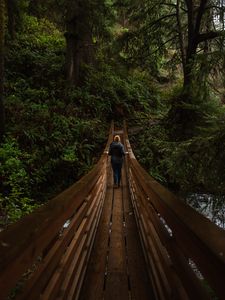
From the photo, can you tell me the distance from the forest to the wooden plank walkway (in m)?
1.48

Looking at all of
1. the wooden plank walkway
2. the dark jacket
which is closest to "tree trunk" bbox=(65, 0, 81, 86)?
the dark jacket

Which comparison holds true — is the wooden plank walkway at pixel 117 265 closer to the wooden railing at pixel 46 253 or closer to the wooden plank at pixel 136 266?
the wooden plank at pixel 136 266

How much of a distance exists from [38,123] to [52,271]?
1362cm

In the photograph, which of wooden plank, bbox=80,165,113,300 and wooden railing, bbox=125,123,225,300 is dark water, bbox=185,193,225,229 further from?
wooden railing, bbox=125,123,225,300

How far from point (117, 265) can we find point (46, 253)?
2.41m

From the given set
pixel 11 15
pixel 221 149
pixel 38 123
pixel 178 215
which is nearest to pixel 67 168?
pixel 38 123

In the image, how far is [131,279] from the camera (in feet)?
14.7

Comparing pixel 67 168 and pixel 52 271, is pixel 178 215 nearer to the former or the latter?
pixel 52 271

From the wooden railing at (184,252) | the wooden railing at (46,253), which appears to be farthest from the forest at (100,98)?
the wooden railing at (46,253)

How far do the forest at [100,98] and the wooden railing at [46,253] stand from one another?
2.75 meters

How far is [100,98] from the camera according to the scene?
2145cm

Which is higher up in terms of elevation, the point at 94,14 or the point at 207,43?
the point at 94,14

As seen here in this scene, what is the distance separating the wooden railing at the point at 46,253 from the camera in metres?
1.85

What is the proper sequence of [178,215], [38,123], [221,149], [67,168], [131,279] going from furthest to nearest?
1. [38,123]
2. [67,168]
3. [221,149]
4. [131,279]
5. [178,215]
